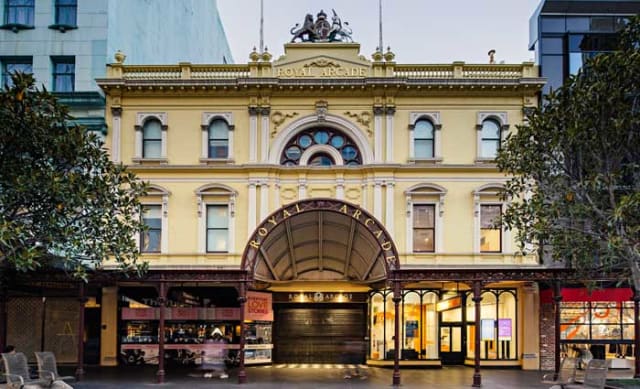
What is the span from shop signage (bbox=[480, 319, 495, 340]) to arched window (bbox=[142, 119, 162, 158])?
45.2 ft

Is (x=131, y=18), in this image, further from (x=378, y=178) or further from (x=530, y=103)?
(x=530, y=103)

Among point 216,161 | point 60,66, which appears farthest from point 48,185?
point 60,66

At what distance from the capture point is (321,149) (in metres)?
24.7

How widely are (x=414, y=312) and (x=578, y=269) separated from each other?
9.26 m

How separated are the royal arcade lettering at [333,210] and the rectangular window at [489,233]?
197 inches

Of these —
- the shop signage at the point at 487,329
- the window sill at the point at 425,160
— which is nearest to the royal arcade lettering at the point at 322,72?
the window sill at the point at 425,160

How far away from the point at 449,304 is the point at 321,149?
8010 mm

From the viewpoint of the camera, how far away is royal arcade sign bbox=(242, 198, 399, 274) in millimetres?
20797

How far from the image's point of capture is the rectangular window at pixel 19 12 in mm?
25109

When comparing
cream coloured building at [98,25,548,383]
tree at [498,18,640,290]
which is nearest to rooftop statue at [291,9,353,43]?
cream coloured building at [98,25,548,383]

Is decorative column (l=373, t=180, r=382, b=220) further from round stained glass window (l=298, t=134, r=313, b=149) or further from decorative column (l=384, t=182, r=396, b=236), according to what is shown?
round stained glass window (l=298, t=134, r=313, b=149)

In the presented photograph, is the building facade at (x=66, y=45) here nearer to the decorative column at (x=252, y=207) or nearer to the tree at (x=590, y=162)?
the decorative column at (x=252, y=207)

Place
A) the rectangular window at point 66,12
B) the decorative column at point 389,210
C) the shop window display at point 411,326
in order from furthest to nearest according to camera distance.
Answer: the shop window display at point 411,326
the rectangular window at point 66,12
the decorative column at point 389,210

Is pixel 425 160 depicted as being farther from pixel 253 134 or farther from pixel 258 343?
pixel 258 343
